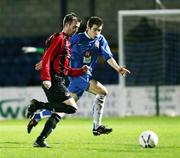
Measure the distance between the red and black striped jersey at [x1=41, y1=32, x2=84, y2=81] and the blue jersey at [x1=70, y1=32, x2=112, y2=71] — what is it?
5.60ft

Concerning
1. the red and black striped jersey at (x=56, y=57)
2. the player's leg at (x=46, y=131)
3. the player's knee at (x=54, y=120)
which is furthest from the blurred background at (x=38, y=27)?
the player's leg at (x=46, y=131)

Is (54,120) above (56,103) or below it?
below

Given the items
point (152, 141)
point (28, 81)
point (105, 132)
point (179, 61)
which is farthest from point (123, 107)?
point (152, 141)

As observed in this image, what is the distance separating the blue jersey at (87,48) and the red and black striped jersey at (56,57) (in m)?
1.71

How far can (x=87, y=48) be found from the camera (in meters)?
10.8

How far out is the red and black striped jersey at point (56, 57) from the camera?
8.51 m

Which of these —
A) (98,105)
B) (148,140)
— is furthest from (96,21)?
(148,140)

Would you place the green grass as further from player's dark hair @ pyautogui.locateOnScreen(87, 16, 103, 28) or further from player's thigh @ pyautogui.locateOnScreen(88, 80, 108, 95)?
player's dark hair @ pyautogui.locateOnScreen(87, 16, 103, 28)

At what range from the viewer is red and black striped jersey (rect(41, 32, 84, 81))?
8508mm

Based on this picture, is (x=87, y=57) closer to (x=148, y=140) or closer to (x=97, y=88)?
(x=97, y=88)

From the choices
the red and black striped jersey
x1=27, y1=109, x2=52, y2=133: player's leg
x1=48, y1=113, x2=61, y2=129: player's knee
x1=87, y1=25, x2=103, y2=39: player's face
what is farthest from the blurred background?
x1=48, y1=113, x2=61, y2=129: player's knee

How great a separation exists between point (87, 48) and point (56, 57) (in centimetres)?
208

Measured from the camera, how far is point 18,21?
83.4 ft

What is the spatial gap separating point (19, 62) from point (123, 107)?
7.06m
